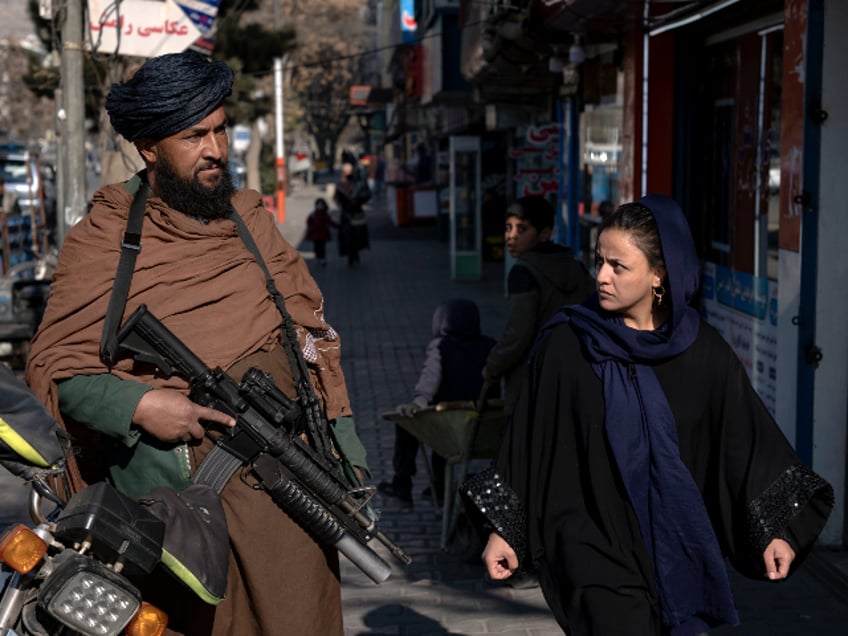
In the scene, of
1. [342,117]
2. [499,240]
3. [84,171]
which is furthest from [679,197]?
[342,117]

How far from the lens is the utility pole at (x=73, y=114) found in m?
11.4

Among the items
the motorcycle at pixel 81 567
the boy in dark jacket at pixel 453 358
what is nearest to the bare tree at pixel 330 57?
the boy in dark jacket at pixel 453 358

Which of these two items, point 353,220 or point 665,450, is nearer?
point 665,450

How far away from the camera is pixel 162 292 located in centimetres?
335

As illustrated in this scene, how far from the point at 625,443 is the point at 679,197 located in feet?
19.9

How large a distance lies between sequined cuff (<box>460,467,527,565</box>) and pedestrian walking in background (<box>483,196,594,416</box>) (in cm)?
229

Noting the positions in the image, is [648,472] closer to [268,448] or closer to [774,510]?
[774,510]

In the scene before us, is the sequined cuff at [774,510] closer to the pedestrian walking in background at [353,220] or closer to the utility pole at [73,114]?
the utility pole at [73,114]

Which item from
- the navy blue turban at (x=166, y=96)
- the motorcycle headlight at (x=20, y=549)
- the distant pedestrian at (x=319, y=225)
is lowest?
the distant pedestrian at (x=319, y=225)

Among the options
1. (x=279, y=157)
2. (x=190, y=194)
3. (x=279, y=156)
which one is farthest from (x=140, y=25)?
(x=279, y=156)

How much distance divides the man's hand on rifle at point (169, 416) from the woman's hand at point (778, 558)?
4.60 feet

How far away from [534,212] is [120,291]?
291 cm

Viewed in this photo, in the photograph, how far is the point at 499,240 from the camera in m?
23.4

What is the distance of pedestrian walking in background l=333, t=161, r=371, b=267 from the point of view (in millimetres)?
23156
